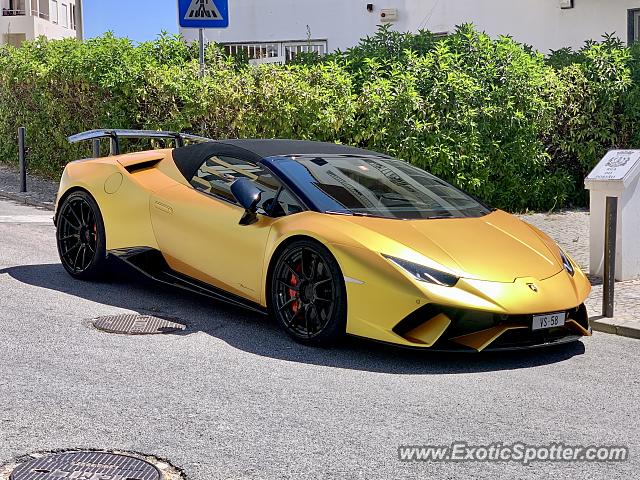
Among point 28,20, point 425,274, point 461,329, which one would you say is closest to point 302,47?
point 425,274

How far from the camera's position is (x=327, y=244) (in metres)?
6.46

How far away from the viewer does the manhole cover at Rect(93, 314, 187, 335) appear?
6961mm

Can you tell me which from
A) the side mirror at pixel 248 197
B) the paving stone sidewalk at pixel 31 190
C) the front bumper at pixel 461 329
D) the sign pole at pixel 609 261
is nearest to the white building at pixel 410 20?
the paving stone sidewalk at pixel 31 190

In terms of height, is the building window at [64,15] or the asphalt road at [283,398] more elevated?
the building window at [64,15]

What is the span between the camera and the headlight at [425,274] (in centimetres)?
616

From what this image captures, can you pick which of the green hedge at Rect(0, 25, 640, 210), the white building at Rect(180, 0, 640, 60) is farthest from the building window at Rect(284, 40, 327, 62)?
the green hedge at Rect(0, 25, 640, 210)

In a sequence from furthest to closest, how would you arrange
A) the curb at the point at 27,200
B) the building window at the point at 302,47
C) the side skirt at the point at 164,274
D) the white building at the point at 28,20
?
the white building at the point at 28,20, the building window at the point at 302,47, the curb at the point at 27,200, the side skirt at the point at 164,274

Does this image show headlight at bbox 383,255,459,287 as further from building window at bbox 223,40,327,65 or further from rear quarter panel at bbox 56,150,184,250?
building window at bbox 223,40,327,65

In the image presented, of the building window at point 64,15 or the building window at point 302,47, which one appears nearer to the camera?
the building window at point 302,47

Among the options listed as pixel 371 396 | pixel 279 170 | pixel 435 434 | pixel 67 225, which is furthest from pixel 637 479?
pixel 67 225

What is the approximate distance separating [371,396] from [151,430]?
1272 mm

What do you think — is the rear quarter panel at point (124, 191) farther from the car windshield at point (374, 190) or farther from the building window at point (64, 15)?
the building window at point (64, 15)

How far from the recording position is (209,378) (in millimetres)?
5852

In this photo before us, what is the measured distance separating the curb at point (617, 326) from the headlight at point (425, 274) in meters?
1.85
